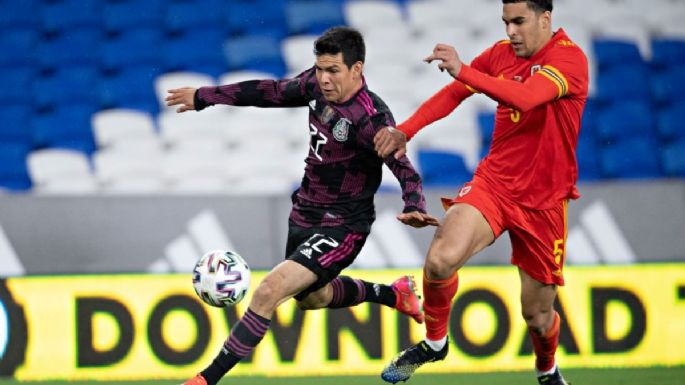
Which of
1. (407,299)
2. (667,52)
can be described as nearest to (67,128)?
(407,299)

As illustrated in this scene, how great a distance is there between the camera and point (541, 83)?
499 centimetres

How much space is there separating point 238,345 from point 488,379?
7.19 feet

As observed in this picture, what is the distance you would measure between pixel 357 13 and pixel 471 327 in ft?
9.25

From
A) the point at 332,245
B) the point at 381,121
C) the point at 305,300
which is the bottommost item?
the point at 305,300

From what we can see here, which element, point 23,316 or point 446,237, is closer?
point 446,237

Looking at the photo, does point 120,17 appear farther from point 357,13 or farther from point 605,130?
point 605,130

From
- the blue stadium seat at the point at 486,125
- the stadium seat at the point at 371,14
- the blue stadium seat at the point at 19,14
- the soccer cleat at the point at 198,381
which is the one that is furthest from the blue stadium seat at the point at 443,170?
the soccer cleat at the point at 198,381

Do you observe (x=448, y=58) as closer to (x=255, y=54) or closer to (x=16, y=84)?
(x=255, y=54)

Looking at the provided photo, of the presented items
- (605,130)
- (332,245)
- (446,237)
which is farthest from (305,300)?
(605,130)

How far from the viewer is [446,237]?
205 inches

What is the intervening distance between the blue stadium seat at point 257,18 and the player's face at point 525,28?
3.70 m

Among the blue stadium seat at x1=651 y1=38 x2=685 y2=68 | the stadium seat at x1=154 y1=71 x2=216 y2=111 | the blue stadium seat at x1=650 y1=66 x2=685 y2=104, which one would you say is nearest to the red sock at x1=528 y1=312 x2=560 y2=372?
the blue stadium seat at x1=650 y1=66 x2=685 y2=104

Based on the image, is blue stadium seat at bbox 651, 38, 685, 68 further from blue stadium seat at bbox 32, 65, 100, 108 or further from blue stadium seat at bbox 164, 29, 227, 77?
blue stadium seat at bbox 32, 65, 100, 108

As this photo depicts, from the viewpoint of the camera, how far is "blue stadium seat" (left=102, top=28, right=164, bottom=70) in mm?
8617
